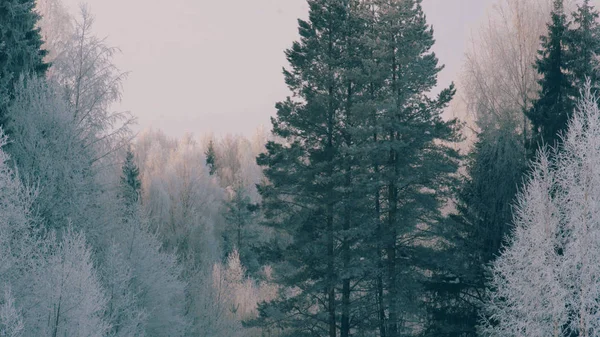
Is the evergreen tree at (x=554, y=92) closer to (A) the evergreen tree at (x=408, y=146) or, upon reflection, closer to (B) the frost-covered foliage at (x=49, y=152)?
(A) the evergreen tree at (x=408, y=146)

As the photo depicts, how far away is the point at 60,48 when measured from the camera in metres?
26.6

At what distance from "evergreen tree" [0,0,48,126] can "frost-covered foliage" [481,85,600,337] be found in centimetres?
1853

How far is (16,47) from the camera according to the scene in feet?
68.7

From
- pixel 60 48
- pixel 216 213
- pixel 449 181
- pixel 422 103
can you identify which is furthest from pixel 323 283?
pixel 216 213

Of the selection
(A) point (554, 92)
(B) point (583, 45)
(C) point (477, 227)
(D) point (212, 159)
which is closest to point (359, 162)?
(C) point (477, 227)

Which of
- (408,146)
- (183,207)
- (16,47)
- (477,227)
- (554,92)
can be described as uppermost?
(554,92)

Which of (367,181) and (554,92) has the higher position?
(554,92)

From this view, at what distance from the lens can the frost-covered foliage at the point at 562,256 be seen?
20953 millimetres

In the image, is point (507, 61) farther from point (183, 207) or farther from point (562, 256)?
point (183, 207)

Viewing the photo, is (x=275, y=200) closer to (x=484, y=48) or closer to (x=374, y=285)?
(x=374, y=285)

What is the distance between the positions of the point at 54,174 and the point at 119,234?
14.4 feet

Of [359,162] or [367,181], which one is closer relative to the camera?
[367,181]

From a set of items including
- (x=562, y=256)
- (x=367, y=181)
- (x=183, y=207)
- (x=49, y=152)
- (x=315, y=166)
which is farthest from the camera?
(x=183, y=207)

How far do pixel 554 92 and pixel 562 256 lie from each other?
8.01 metres
